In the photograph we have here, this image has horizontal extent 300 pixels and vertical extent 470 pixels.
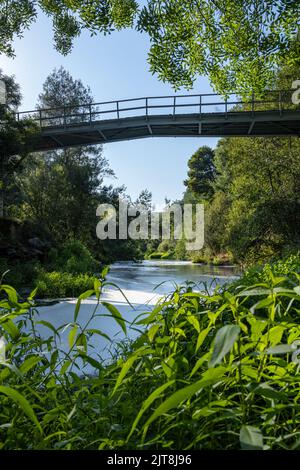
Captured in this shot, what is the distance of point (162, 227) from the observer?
46156mm

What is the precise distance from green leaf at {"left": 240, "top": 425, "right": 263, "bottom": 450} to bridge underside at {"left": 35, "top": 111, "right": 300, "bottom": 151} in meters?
15.2

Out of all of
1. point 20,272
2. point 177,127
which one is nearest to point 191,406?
point 20,272

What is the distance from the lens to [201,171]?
148 ft

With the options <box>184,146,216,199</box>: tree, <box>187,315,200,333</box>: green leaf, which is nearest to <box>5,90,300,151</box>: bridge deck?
<box>187,315,200,333</box>: green leaf

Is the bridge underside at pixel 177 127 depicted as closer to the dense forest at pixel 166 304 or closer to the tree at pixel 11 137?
the dense forest at pixel 166 304

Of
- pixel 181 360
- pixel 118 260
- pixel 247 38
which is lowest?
pixel 118 260

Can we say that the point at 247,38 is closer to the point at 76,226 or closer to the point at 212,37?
the point at 212,37

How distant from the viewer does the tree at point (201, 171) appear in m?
Result: 43.8

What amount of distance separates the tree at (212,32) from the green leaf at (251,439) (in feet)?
19.6

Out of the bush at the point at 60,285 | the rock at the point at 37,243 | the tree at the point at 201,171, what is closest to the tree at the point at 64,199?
the rock at the point at 37,243

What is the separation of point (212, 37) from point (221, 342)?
6346mm

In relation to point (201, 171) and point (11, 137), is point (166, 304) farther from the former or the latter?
point (201, 171)

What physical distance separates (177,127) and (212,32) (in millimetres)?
10874

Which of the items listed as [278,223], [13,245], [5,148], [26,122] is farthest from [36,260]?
[278,223]
